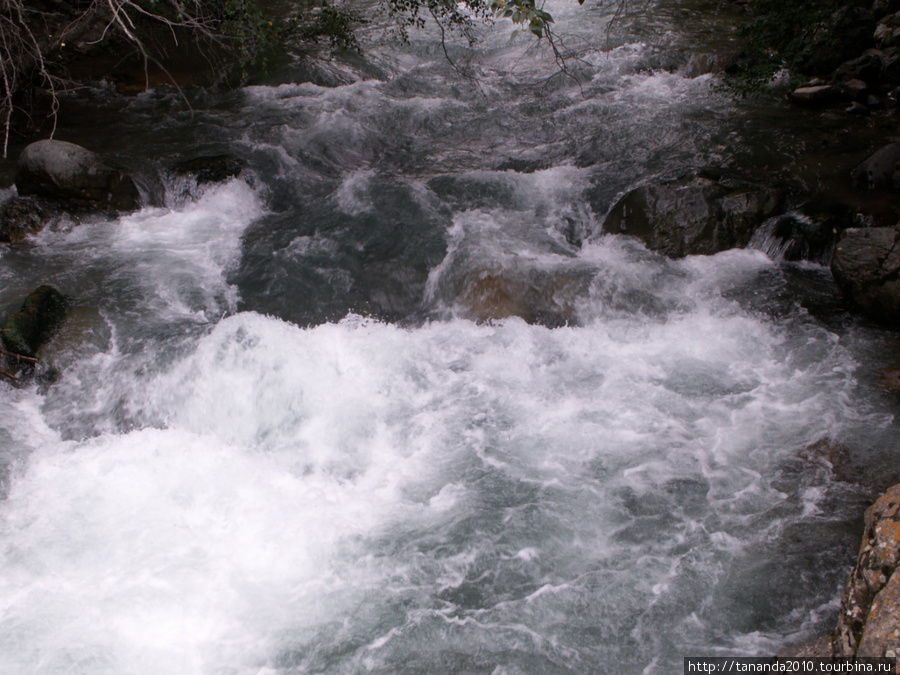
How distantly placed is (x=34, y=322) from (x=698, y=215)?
6578 millimetres

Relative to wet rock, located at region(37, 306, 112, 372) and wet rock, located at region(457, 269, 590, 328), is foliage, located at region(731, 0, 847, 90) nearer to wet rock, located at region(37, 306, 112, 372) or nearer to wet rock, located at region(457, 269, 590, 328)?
wet rock, located at region(457, 269, 590, 328)

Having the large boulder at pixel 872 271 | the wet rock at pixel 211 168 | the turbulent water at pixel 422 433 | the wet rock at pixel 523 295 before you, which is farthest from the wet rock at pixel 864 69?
the wet rock at pixel 211 168

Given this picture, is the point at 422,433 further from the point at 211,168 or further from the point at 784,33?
the point at 784,33

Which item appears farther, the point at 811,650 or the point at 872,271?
the point at 872,271

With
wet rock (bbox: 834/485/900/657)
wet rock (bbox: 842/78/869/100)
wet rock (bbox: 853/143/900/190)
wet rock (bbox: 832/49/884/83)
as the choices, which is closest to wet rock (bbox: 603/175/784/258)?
wet rock (bbox: 853/143/900/190)

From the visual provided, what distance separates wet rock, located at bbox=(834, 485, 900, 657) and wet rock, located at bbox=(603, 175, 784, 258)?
3931mm

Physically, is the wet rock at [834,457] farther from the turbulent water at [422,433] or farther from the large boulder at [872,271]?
the large boulder at [872,271]

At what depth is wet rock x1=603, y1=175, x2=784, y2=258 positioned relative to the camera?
21.8 ft

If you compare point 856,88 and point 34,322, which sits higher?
point 856,88

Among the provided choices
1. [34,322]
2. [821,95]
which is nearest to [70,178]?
[34,322]

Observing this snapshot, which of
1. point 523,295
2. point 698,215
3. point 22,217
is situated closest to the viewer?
point 523,295

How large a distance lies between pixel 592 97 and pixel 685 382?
6.53 meters

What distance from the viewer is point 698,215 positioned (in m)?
6.68

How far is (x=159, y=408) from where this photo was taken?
5.02 metres
